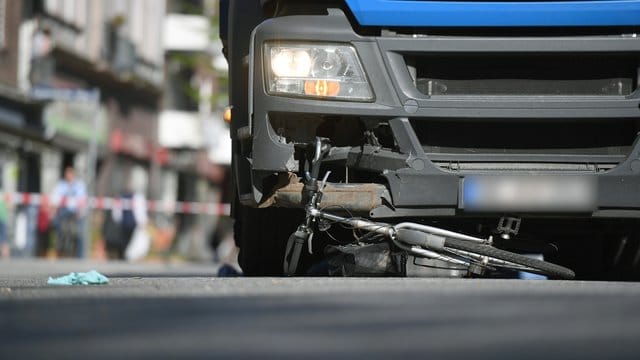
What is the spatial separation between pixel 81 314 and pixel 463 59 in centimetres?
289

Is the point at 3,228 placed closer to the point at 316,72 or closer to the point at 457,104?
the point at 316,72

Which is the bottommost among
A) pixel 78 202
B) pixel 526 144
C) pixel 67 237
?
pixel 67 237

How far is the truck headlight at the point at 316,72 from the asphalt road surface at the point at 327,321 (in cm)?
104

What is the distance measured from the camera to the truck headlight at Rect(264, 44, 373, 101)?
7.72 m

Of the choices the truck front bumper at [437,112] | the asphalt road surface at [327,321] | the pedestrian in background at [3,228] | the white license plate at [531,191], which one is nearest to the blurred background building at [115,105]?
the pedestrian in background at [3,228]

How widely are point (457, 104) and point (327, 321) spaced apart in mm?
2699

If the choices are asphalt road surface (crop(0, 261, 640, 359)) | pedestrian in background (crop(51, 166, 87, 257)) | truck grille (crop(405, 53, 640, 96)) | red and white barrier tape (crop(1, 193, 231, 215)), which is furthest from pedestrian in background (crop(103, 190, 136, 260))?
asphalt road surface (crop(0, 261, 640, 359))

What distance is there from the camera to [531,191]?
7715mm

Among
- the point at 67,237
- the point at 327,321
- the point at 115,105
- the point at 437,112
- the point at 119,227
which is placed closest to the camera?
the point at 327,321

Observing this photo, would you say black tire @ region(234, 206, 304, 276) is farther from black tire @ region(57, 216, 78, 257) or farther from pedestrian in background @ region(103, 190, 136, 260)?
pedestrian in background @ region(103, 190, 136, 260)

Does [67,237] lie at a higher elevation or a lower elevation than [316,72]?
lower

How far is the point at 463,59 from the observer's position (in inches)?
305

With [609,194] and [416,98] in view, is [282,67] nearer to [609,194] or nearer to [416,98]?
[416,98]

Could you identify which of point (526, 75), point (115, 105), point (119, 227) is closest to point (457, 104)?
point (526, 75)
